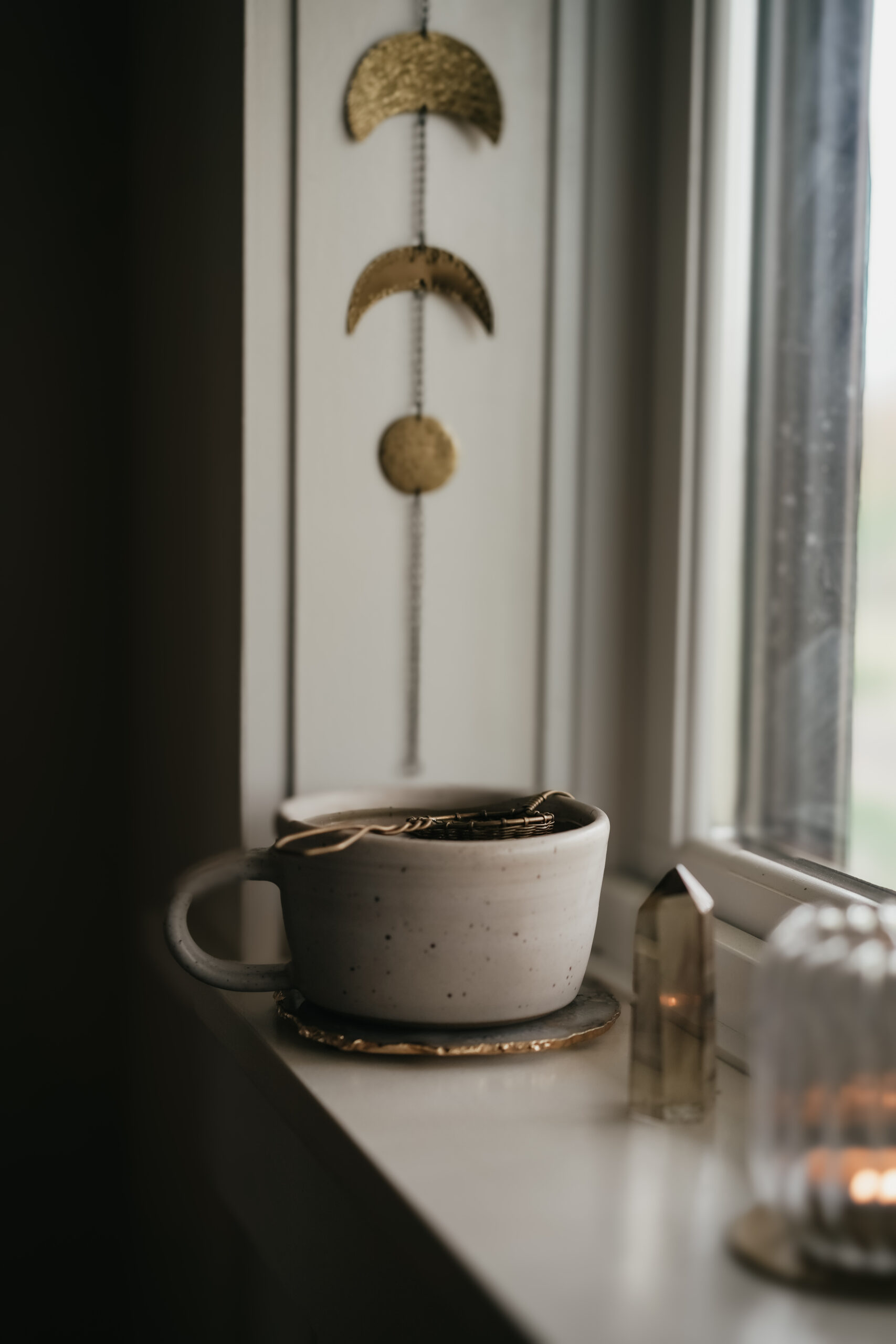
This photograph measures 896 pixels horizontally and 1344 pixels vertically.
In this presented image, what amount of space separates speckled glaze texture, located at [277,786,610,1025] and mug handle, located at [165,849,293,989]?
0.02m

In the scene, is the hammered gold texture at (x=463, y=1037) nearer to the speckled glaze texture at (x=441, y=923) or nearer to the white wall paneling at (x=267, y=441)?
the speckled glaze texture at (x=441, y=923)

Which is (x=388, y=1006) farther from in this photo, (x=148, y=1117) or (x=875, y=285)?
(x=148, y=1117)

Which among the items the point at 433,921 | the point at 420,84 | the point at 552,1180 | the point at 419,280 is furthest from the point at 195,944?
the point at 420,84

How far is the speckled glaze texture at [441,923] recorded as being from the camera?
59cm

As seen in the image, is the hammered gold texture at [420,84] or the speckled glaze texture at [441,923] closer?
the speckled glaze texture at [441,923]

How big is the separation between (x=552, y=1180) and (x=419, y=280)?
1.91ft

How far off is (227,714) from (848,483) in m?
0.46

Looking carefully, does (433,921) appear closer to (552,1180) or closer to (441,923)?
(441,923)

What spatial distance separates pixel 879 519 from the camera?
2.48ft

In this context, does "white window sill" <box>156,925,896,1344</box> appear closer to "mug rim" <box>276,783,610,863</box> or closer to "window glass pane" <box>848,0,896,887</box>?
"mug rim" <box>276,783,610,863</box>

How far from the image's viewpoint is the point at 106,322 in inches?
53.5

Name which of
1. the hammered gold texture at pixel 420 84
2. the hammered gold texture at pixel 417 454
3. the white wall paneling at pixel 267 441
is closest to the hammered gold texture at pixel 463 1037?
the white wall paneling at pixel 267 441

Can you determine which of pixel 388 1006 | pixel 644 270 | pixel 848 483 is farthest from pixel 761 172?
pixel 388 1006

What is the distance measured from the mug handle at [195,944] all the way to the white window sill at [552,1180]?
3cm
